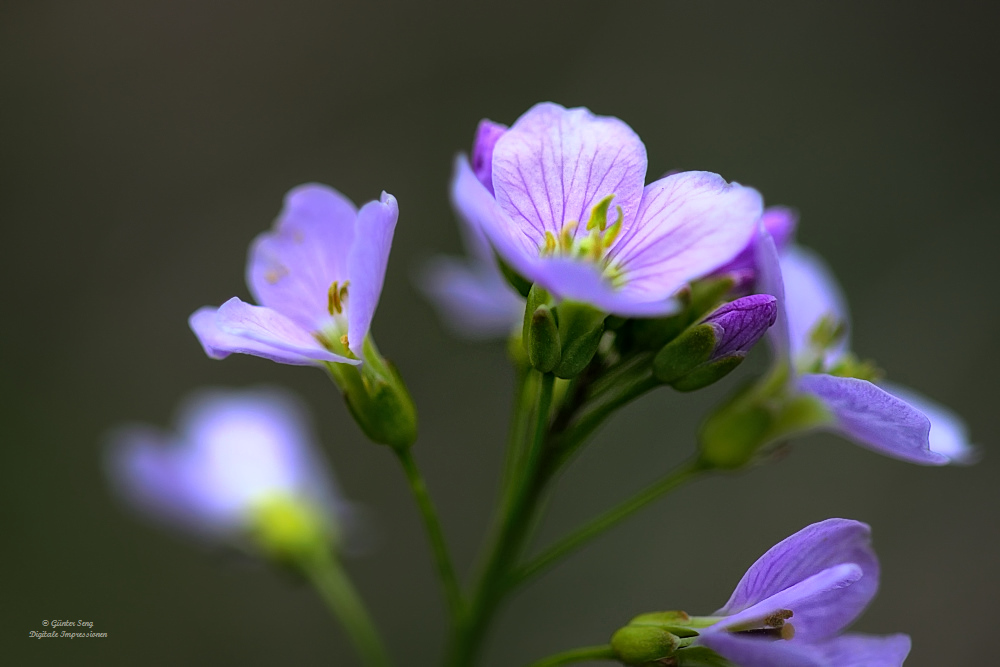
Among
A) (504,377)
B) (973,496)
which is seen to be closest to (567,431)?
(504,377)

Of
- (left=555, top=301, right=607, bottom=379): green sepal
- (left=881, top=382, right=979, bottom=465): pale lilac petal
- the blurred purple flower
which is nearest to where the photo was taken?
the blurred purple flower

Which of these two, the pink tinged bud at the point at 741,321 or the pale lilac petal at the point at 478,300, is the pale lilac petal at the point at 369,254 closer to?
the pink tinged bud at the point at 741,321

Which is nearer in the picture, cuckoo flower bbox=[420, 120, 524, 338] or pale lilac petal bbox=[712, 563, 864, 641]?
pale lilac petal bbox=[712, 563, 864, 641]

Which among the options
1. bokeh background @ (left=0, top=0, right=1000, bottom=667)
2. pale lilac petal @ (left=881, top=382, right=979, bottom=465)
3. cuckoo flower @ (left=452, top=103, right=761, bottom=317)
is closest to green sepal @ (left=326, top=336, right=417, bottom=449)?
cuckoo flower @ (left=452, top=103, right=761, bottom=317)

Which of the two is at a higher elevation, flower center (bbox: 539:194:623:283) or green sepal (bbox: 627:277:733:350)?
flower center (bbox: 539:194:623:283)

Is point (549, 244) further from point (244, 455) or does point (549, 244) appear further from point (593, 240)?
point (244, 455)

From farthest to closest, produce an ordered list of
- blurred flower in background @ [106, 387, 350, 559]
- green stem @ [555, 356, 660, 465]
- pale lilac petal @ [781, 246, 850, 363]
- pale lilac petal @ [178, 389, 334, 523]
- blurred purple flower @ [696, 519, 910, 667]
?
pale lilac petal @ [178, 389, 334, 523] < blurred flower in background @ [106, 387, 350, 559] < pale lilac petal @ [781, 246, 850, 363] < green stem @ [555, 356, 660, 465] < blurred purple flower @ [696, 519, 910, 667]

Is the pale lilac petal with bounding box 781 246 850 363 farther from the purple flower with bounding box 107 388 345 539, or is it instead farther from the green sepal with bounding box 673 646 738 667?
the purple flower with bounding box 107 388 345 539

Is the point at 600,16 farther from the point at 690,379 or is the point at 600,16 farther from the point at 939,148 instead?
the point at 690,379
